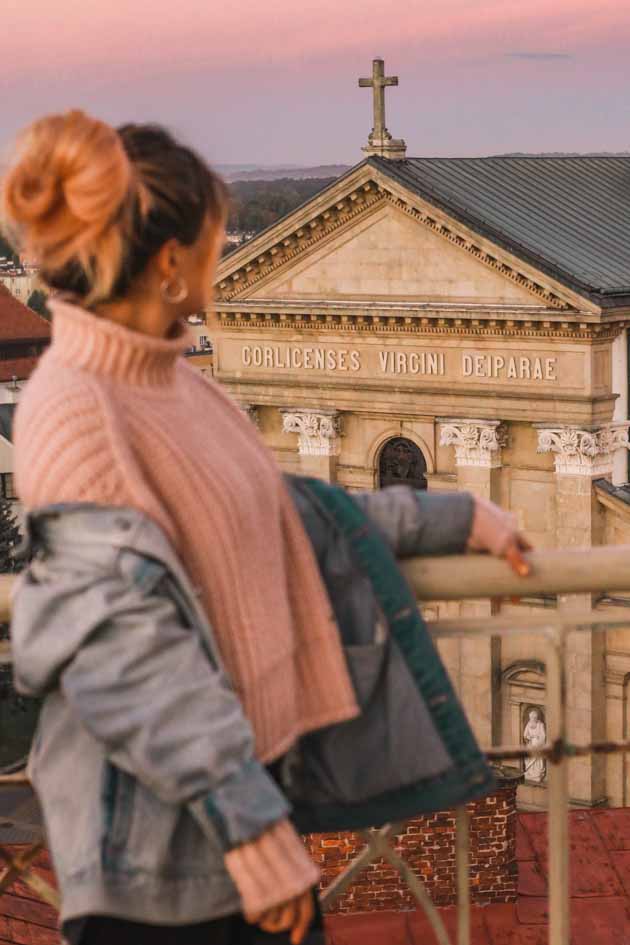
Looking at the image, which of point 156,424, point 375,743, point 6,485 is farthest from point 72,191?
point 6,485

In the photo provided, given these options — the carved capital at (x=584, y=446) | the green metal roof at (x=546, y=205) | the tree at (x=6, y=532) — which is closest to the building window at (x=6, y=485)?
the tree at (x=6, y=532)

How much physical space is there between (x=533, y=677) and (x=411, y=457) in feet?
17.4

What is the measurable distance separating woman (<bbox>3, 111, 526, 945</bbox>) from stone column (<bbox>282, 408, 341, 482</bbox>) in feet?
110

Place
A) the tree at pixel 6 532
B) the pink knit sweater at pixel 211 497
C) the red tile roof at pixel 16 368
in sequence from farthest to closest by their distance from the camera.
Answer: the red tile roof at pixel 16 368, the tree at pixel 6 532, the pink knit sweater at pixel 211 497

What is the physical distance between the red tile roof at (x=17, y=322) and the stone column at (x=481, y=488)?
37.3 meters

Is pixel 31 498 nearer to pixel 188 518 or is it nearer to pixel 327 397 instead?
pixel 188 518

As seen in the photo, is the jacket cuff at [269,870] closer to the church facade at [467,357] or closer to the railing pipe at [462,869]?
the railing pipe at [462,869]

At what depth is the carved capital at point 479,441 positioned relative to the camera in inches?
1355

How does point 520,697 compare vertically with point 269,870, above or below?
below

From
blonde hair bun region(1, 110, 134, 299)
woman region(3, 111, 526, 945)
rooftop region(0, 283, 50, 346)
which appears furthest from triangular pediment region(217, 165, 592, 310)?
rooftop region(0, 283, 50, 346)

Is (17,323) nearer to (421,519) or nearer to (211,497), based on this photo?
(421,519)

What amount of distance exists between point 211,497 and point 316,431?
1350 inches

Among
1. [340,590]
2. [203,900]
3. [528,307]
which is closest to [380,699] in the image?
[340,590]

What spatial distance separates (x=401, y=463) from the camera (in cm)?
3653
